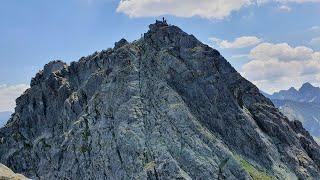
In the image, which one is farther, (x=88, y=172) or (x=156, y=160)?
(x=88, y=172)

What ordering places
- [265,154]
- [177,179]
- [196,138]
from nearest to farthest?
[177,179] < [196,138] < [265,154]

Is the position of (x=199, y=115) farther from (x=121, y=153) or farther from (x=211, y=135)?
(x=121, y=153)

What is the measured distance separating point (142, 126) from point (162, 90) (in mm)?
17399

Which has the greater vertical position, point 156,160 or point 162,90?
point 162,90

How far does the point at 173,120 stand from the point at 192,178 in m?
24.9

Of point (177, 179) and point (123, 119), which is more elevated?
point (123, 119)

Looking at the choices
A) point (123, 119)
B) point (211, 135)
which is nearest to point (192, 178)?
point (211, 135)

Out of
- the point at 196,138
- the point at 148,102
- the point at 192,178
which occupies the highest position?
the point at 148,102

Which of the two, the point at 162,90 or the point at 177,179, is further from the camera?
the point at 162,90

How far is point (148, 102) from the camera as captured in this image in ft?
Result: 652

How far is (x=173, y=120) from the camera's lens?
191m

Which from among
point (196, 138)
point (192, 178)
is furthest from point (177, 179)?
point (196, 138)

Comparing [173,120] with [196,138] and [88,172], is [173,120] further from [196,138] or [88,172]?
[88,172]

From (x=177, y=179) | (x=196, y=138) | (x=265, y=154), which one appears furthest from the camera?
(x=265, y=154)
